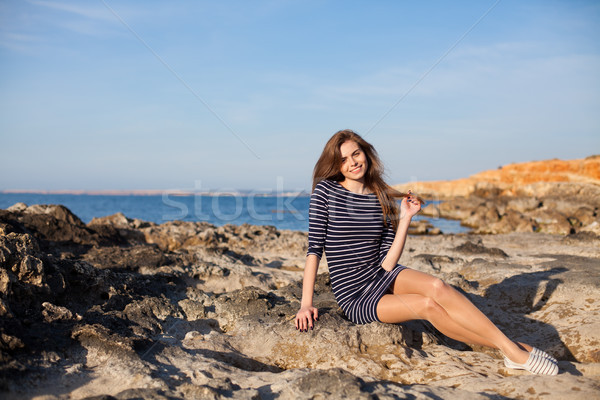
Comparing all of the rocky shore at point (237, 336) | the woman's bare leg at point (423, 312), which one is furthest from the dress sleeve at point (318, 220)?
the woman's bare leg at point (423, 312)

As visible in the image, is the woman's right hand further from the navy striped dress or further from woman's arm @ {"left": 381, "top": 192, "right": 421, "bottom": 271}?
woman's arm @ {"left": 381, "top": 192, "right": 421, "bottom": 271}

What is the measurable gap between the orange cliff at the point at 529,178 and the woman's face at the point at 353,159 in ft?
96.4

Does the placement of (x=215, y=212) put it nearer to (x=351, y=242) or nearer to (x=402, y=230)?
(x=351, y=242)

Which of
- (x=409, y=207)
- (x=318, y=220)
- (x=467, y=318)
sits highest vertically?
(x=409, y=207)

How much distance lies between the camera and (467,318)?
360 cm

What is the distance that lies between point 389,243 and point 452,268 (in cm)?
381

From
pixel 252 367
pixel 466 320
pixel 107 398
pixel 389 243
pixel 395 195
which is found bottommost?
pixel 252 367

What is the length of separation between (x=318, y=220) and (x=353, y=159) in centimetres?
63

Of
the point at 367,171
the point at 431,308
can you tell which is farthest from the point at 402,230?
the point at 367,171

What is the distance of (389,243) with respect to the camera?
4.35m

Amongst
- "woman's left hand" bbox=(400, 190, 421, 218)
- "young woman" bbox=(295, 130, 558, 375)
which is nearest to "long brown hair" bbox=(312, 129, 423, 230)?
"young woman" bbox=(295, 130, 558, 375)

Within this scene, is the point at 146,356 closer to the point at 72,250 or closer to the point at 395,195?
the point at 395,195

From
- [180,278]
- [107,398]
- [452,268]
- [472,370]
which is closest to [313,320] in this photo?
[472,370]

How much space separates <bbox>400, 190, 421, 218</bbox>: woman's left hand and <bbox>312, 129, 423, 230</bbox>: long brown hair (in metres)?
0.26
